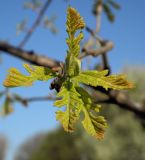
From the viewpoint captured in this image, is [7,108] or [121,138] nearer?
[7,108]

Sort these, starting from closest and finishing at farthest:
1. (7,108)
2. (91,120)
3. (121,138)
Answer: (91,120)
(7,108)
(121,138)

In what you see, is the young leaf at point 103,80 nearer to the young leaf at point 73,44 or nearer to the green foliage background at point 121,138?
the young leaf at point 73,44

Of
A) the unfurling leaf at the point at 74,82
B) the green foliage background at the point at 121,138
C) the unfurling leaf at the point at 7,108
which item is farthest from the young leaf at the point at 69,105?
the green foliage background at the point at 121,138

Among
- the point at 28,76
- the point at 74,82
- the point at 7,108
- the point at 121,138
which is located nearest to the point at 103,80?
the point at 74,82

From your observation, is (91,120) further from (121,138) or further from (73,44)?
(121,138)

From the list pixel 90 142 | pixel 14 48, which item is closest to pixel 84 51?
pixel 14 48

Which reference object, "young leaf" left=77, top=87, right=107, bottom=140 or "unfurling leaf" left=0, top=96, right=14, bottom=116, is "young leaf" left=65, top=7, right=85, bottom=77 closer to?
"young leaf" left=77, top=87, right=107, bottom=140

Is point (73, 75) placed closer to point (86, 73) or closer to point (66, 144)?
point (86, 73)

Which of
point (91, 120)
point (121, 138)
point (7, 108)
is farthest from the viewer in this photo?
point (121, 138)
